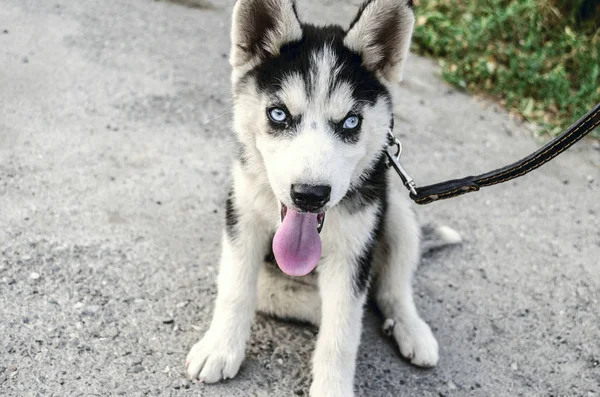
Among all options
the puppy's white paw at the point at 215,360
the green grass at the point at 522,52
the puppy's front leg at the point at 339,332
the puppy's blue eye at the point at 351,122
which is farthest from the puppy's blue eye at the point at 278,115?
the green grass at the point at 522,52

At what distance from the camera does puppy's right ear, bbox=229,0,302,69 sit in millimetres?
2797

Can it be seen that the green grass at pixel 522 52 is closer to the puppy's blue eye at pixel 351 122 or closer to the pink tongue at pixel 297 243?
the puppy's blue eye at pixel 351 122

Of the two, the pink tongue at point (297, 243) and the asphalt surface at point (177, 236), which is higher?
the pink tongue at point (297, 243)

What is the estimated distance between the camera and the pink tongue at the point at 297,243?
278 centimetres

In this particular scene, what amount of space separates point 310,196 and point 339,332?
83 centimetres

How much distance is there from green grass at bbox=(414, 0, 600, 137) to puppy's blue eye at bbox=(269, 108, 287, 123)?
421 centimetres

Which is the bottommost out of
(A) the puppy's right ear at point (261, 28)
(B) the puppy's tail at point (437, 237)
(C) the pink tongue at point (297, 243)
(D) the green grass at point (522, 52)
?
(D) the green grass at point (522, 52)

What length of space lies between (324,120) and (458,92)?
4.40 meters

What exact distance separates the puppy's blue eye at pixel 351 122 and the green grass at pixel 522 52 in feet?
13.1

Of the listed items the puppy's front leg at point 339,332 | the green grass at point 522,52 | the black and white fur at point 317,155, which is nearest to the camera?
the black and white fur at point 317,155

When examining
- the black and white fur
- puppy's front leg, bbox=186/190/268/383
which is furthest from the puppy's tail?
puppy's front leg, bbox=186/190/268/383

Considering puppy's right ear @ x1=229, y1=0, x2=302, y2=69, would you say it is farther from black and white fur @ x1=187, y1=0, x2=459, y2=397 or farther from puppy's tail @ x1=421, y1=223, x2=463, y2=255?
puppy's tail @ x1=421, y1=223, x2=463, y2=255

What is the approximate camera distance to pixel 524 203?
509cm

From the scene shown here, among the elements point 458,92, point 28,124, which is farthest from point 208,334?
point 458,92
